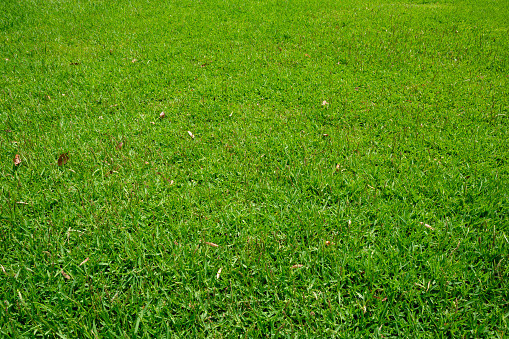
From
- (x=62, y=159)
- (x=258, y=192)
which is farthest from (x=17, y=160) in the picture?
(x=258, y=192)

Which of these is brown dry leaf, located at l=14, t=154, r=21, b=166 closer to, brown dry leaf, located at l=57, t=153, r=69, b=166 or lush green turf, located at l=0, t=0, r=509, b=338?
lush green turf, located at l=0, t=0, r=509, b=338

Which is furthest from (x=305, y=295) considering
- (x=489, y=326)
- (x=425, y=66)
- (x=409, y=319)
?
(x=425, y=66)

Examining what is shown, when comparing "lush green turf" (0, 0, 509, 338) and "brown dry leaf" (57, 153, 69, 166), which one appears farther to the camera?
"brown dry leaf" (57, 153, 69, 166)

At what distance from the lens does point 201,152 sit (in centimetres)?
336

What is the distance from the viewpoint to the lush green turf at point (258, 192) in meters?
1.92

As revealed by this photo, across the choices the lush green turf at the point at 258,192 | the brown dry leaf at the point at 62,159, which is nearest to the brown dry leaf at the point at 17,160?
the lush green turf at the point at 258,192

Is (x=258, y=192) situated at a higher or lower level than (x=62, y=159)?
lower

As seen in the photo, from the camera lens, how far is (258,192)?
2.80m

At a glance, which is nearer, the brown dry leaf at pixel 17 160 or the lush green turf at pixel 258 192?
the lush green turf at pixel 258 192

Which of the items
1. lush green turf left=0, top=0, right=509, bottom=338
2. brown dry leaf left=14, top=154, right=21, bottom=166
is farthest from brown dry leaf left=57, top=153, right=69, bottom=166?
brown dry leaf left=14, top=154, right=21, bottom=166

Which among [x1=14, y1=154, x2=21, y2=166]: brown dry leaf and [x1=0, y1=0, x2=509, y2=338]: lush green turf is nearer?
[x1=0, y1=0, x2=509, y2=338]: lush green turf

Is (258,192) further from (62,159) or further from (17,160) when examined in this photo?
(17,160)

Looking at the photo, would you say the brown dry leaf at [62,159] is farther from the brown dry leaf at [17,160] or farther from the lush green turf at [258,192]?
the brown dry leaf at [17,160]

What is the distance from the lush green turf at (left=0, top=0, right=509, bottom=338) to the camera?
192 centimetres
